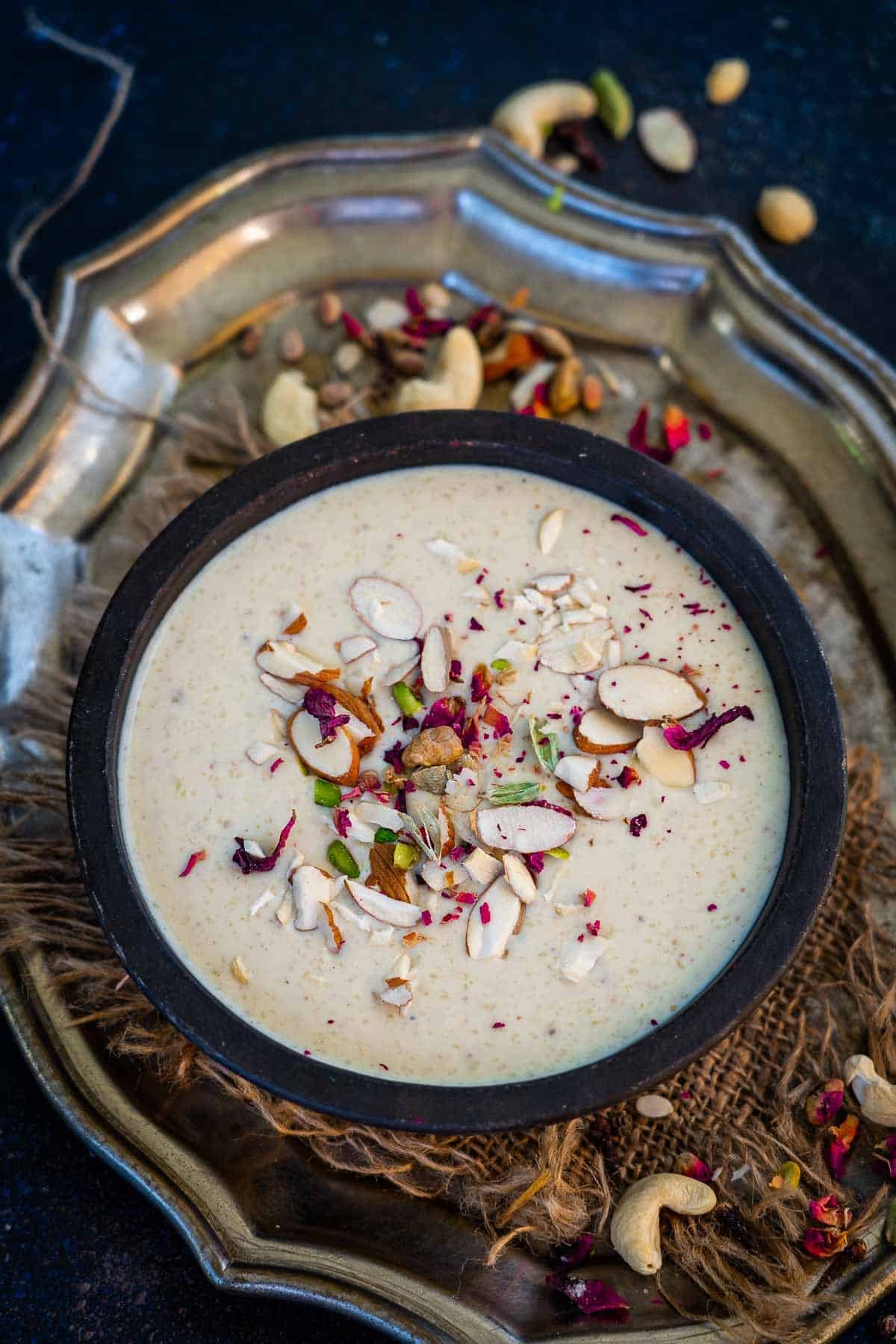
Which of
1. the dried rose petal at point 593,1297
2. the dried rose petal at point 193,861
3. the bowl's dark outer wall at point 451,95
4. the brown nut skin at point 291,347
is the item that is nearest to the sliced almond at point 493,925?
the dried rose petal at point 193,861

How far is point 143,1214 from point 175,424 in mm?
792

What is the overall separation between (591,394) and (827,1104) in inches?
29.5

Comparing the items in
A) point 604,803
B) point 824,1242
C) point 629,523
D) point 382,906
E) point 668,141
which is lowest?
point 824,1242

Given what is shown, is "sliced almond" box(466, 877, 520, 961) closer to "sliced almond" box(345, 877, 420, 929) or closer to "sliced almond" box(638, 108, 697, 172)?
"sliced almond" box(345, 877, 420, 929)

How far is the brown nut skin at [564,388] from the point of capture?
1367mm

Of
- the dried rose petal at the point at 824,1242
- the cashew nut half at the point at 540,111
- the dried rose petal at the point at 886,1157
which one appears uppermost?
the cashew nut half at the point at 540,111

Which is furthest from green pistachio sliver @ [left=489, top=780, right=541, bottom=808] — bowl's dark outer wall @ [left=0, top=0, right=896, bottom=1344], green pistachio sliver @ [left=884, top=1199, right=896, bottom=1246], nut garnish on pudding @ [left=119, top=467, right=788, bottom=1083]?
bowl's dark outer wall @ [left=0, top=0, right=896, bottom=1344]

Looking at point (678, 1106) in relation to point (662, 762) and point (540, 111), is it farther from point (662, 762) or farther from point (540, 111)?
point (540, 111)

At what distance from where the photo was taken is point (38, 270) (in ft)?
4.97

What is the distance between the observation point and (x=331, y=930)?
973 mm

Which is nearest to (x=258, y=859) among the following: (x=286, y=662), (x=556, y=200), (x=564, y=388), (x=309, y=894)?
(x=309, y=894)

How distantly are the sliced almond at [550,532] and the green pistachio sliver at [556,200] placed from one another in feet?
1.56

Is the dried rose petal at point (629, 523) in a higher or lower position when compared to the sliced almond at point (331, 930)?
higher

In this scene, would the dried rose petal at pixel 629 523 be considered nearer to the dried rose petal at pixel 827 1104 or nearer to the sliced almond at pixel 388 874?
the sliced almond at pixel 388 874
